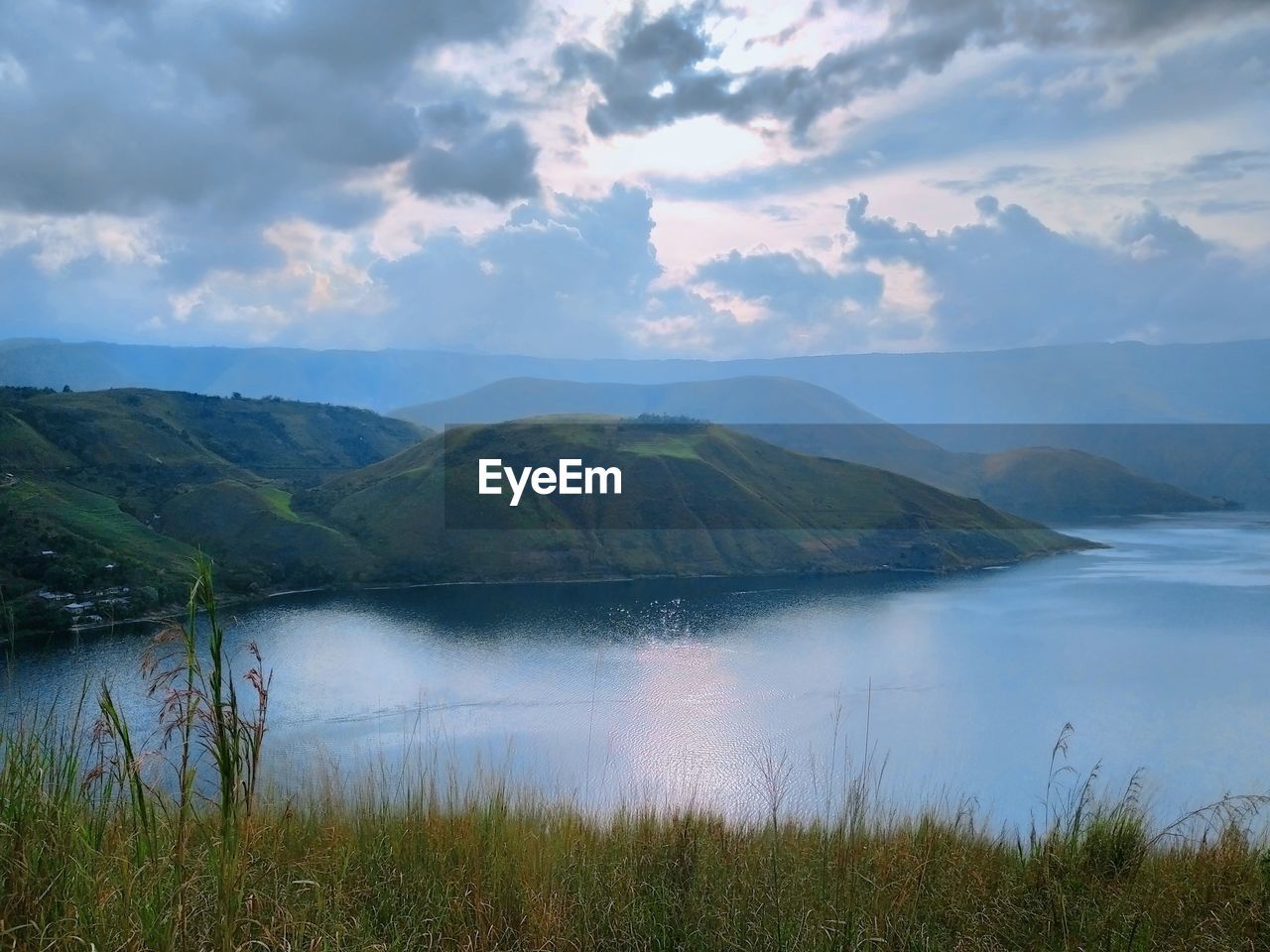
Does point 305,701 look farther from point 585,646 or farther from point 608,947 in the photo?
point 608,947

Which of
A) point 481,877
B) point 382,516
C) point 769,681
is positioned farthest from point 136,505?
point 481,877

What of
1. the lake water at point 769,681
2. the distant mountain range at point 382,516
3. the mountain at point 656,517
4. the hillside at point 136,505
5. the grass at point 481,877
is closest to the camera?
the grass at point 481,877

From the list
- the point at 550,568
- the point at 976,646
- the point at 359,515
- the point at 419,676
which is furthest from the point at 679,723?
the point at 359,515

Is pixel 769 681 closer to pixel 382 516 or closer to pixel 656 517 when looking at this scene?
pixel 656 517

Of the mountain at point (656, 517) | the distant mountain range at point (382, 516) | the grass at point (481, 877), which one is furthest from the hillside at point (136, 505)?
the grass at point (481, 877)

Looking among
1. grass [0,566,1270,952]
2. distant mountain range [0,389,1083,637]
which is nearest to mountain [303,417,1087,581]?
distant mountain range [0,389,1083,637]

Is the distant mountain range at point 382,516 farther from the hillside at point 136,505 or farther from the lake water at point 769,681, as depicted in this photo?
the lake water at point 769,681
